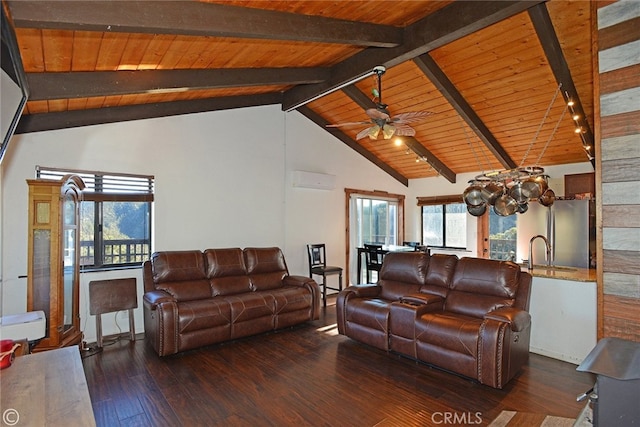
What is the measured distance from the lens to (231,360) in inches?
143

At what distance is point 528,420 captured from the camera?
234cm

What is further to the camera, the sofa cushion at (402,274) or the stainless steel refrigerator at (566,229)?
the stainless steel refrigerator at (566,229)

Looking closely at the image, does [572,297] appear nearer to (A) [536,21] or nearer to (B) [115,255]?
(A) [536,21]

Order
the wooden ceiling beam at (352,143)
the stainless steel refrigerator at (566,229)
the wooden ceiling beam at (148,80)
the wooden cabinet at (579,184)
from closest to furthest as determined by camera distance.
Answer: the wooden ceiling beam at (148,80) → the stainless steel refrigerator at (566,229) → the wooden cabinet at (579,184) → the wooden ceiling beam at (352,143)

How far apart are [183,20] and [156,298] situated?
109 inches

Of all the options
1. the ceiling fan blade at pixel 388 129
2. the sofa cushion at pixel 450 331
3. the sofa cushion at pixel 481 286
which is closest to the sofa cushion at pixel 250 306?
the sofa cushion at pixel 450 331

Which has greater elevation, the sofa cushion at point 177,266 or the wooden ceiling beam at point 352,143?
the wooden ceiling beam at point 352,143

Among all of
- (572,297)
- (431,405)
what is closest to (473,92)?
(572,297)

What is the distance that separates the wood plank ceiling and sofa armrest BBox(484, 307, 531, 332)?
8.67 feet

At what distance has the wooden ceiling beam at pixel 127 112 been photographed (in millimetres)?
3801

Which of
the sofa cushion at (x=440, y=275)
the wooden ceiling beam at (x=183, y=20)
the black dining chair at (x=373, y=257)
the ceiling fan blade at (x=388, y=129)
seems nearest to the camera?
the wooden ceiling beam at (x=183, y=20)

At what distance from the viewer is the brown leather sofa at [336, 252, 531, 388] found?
9.80ft

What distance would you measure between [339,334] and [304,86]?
3648 millimetres

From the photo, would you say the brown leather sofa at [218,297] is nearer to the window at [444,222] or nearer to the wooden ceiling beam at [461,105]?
the wooden ceiling beam at [461,105]
